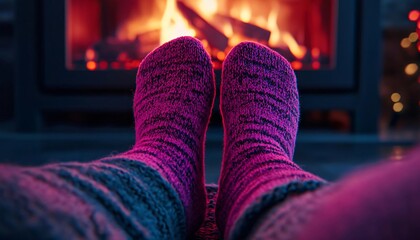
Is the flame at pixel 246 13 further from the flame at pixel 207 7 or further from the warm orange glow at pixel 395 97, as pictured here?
the warm orange glow at pixel 395 97

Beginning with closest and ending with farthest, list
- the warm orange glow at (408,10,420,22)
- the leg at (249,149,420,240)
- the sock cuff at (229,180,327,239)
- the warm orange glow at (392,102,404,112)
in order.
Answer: the leg at (249,149,420,240)
the sock cuff at (229,180,327,239)
the warm orange glow at (408,10,420,22)
the warm orange glow at (392,102,404,112)

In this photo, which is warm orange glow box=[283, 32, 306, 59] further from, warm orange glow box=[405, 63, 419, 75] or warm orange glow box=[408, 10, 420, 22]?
warm orange glow box=[405, 63, 419, 75]

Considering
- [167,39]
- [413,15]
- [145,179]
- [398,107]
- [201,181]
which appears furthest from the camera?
[398,107]

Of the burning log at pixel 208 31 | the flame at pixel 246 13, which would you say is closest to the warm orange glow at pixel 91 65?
the burning log at pixel 208 31

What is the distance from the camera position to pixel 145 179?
58cm

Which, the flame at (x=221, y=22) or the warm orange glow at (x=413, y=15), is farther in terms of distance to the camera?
the warm orange glow at (x=413, y=15)

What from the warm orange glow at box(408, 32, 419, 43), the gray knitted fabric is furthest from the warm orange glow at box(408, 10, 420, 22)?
the gray knitted fabric

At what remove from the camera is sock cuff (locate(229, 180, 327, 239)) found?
491 mm

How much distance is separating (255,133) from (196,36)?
1097 mm

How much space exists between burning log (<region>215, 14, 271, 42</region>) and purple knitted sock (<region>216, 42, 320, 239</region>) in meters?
0.79

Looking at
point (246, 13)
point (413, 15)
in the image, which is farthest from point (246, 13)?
point (413, 15)

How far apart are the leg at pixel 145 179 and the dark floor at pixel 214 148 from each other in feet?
0.95

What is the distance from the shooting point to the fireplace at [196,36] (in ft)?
6.04

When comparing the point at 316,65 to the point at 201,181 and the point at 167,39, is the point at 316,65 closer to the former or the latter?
the point at 167,39
